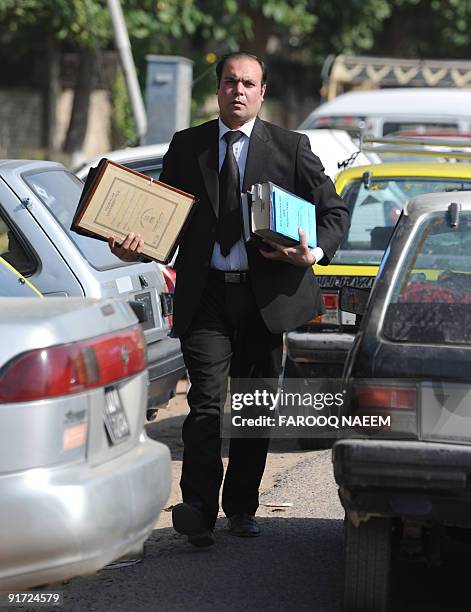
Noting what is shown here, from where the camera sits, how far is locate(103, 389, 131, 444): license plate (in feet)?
14.4

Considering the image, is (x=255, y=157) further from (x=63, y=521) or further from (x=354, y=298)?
(x=63, y=521)

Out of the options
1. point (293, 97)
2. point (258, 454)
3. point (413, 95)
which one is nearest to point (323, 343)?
point (258, 454)

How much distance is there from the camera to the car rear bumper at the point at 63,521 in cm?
401

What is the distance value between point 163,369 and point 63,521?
350 cm

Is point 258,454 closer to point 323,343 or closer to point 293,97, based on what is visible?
point 323,343

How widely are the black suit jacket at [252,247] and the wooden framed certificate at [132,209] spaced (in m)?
0.19

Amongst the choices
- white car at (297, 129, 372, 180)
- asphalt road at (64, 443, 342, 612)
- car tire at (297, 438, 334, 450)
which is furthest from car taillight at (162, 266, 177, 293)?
asphalt road at (64, 443, 342, 612)

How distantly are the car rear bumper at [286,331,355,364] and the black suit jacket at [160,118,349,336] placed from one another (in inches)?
71.2

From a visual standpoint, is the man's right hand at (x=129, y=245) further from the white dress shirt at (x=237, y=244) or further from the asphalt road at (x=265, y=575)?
the asphalt road at (x=265, y=575)

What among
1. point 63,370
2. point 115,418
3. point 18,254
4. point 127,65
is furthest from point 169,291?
point 127,65

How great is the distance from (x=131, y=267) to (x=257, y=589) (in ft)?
8.23

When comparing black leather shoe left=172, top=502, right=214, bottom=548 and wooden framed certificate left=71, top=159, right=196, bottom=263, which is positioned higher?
wooden framed certificate left=71, top=159, right=196, bottom=263

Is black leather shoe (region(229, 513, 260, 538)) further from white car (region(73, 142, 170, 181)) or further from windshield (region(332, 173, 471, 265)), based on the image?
white car (region(73, 142, 170, 181))

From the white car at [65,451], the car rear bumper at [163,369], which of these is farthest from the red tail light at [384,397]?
the car rear bumper at [163,369]
